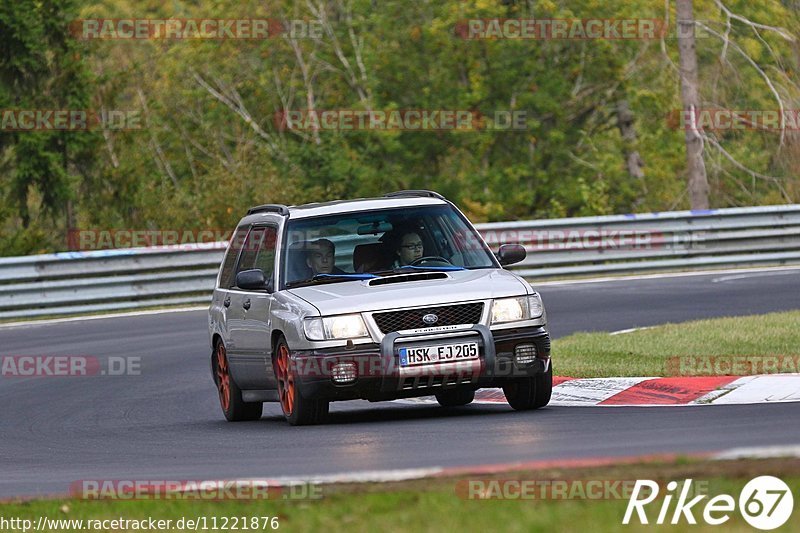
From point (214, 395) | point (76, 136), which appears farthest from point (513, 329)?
point (76, 136)

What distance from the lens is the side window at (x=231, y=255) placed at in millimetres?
13523

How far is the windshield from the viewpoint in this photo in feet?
39.8

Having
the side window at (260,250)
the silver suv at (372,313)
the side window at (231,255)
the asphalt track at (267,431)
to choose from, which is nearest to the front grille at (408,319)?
the silver suv at (372,313)

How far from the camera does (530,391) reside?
11.7 metres

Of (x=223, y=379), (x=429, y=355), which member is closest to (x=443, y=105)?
(x=223, y=379)

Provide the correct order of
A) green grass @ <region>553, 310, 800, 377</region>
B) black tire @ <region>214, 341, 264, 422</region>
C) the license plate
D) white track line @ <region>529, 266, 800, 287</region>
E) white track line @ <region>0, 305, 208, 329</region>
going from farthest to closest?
white track line @ <region>529, 266, 800, 287</region> < white track line @ <region>0, 305, 208, 329</region> < green grass @ <region>553, 310, 800, 377</region> < black tire @ <region>214, 341, 264, 422</region> < the license plate

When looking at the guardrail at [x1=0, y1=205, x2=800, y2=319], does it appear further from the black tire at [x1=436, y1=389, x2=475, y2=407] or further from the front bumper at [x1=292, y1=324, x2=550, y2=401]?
the front bumper at [x1=292, y1=324, x2=550, y2=401]

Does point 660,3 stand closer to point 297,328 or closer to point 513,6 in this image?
point 513,6

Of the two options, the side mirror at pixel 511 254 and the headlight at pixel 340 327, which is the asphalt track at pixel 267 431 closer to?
the headlight at pixel 340 327

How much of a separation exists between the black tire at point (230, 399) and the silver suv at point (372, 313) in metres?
0.01

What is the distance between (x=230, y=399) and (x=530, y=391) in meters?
2.75

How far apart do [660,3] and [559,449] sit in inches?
1360

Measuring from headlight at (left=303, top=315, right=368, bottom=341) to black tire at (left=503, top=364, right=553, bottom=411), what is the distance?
130 cm

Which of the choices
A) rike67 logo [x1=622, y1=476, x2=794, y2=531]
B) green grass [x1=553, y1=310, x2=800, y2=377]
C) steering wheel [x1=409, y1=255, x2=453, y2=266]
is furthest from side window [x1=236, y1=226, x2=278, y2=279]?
rike67 logo [x1=622, y1=476, x2=794, y2=531]
